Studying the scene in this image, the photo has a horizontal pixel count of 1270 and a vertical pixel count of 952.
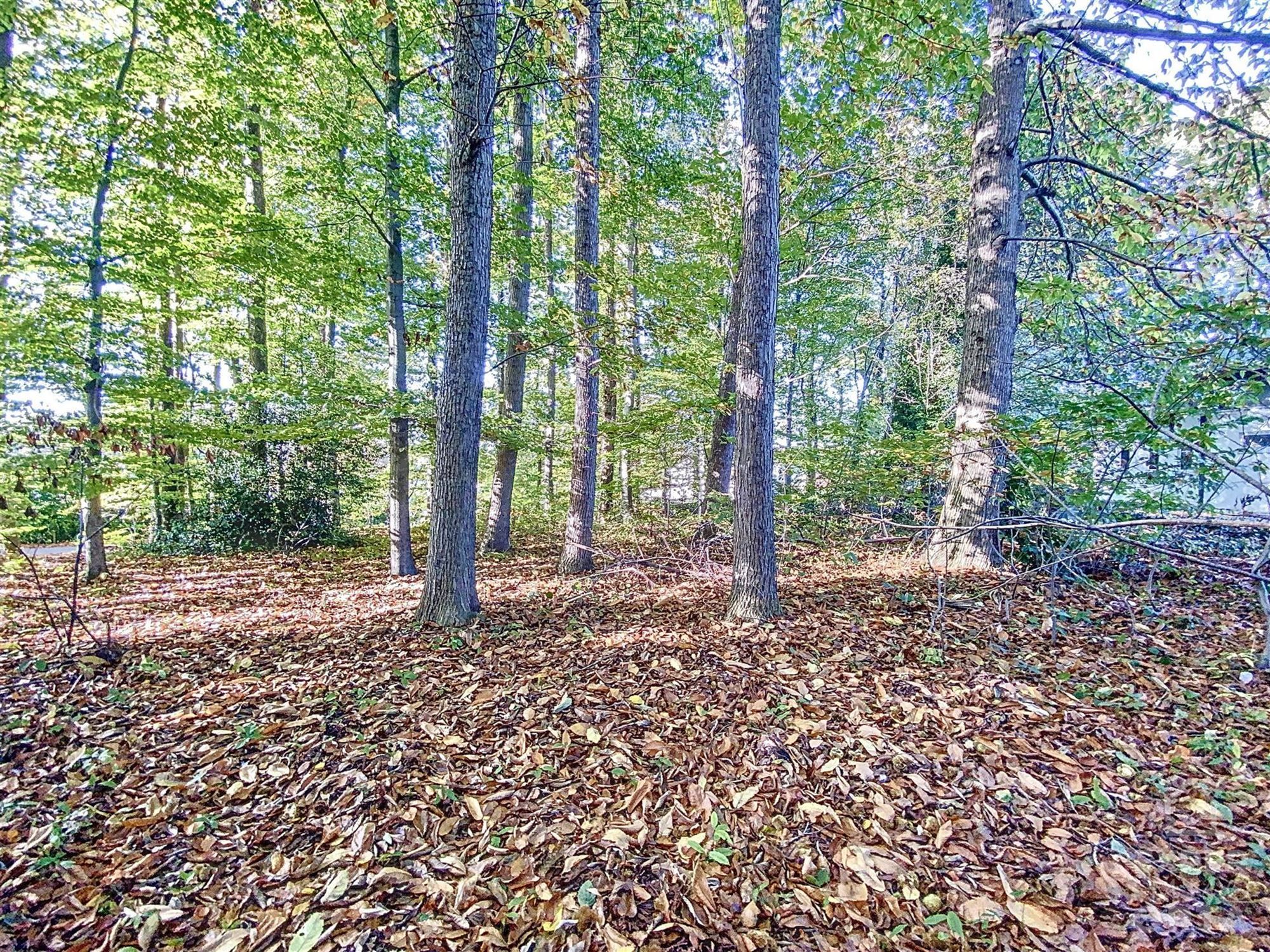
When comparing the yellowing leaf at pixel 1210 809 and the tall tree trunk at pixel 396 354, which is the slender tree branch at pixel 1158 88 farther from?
the tall tree trunk at pixel 396 354

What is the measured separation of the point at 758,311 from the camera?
405 centimetres

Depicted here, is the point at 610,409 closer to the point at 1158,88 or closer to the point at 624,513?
the point at 624,513

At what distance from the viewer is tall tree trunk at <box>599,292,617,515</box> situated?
6613 mm

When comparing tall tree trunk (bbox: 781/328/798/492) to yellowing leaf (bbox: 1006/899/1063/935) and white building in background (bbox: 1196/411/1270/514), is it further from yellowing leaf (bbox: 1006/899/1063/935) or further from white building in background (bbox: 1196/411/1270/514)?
yellowing leaf (bbox: 1006/899/1063/935)

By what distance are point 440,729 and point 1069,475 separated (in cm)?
571

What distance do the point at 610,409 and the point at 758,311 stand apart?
645cm

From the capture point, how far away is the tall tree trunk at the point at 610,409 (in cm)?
661

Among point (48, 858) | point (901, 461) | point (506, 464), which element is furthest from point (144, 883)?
point (901, 461)

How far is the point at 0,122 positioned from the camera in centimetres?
514

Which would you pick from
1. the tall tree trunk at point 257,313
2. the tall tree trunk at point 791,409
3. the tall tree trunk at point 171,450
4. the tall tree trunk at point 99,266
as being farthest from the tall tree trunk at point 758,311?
the tall tree trunk at point 99,266

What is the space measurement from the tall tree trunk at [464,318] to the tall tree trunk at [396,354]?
2.70 meters

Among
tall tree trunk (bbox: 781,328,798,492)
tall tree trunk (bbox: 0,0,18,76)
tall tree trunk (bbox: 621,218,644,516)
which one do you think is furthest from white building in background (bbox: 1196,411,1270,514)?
tall tree trunk (bbox: 0,0,18,76)

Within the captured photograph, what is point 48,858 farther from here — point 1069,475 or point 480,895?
point 1069,475

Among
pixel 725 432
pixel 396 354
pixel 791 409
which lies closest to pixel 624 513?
pixel 725 432
